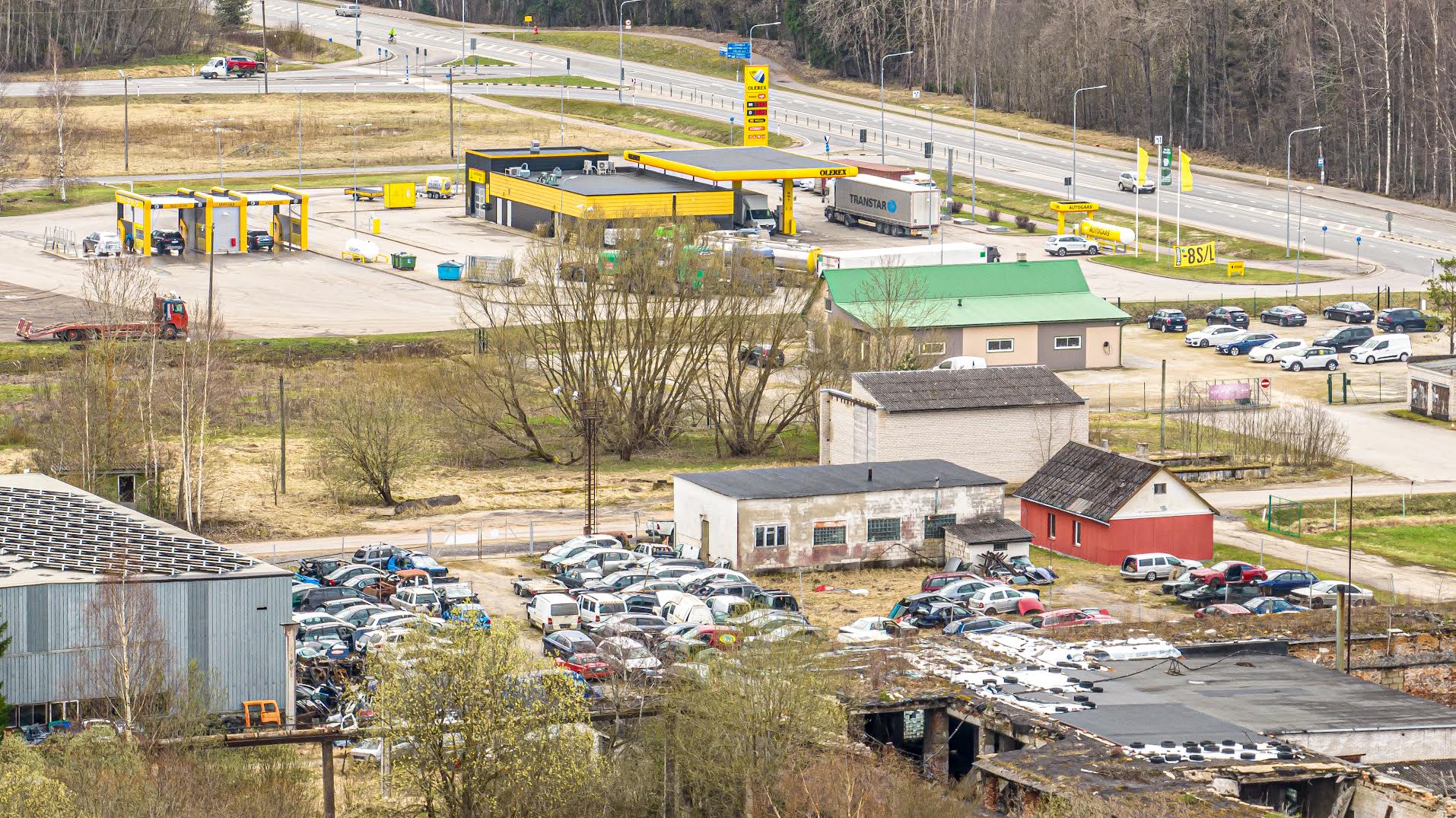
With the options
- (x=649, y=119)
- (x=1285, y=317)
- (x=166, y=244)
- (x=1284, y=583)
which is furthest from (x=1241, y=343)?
(x=649, y=119)

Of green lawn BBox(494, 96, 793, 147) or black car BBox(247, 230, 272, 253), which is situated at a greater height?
green lawn BBox(494, 96, 793, 147)

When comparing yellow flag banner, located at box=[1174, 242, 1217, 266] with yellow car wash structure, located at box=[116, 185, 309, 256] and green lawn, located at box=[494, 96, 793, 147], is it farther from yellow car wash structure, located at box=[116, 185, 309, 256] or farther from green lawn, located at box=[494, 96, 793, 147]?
yellow car wash structure, located at box=[116, 185, 309, 256]

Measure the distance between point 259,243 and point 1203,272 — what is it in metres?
47.6

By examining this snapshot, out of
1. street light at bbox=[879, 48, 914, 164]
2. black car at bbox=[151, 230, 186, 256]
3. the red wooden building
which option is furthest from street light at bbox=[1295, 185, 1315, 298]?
black car at bbox=[151, 230, 186, 256]

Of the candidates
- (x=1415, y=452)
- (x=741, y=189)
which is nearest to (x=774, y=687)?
(x=1415, y=452)

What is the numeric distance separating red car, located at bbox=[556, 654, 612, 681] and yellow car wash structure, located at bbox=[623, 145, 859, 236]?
6690cm

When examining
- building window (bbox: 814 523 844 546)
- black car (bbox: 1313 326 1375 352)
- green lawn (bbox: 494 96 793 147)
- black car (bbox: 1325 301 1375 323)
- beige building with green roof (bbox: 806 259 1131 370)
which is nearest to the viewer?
building window (bbox: 814 523 844 546)

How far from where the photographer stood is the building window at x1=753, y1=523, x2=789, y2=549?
56.2 metres

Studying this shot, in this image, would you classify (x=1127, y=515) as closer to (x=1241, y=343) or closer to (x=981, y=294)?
(x=981, y=294)

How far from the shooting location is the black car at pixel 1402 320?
9125 cm

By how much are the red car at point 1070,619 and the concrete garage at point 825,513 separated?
8658 mm

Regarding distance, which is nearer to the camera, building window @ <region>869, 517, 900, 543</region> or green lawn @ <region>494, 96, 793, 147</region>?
building window @ <region>869, 517, 900, 543</region>

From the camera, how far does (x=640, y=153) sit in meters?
116

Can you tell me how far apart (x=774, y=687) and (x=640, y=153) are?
82.4m
